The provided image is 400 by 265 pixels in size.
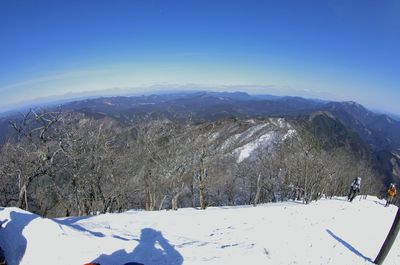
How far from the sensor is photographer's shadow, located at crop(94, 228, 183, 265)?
480 inches

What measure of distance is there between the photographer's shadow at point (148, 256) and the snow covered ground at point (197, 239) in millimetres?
38

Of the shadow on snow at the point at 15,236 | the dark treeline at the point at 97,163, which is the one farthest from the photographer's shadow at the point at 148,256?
the dark treeline at the point at 97,163

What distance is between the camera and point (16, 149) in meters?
23.7

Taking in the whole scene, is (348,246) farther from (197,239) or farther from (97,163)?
(97,163)

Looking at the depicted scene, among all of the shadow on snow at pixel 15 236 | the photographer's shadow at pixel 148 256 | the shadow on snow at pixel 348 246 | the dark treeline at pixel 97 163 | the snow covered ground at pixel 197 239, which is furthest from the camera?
the dark treeline at pixel 97 163

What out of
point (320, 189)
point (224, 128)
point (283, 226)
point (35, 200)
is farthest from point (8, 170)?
point (224, 128)

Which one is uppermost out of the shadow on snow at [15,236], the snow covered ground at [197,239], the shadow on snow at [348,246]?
the shadow on snow at [15,236]

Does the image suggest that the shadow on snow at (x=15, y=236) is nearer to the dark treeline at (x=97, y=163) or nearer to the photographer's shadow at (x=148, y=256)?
the photographer's shadow at (x=148, y=256)

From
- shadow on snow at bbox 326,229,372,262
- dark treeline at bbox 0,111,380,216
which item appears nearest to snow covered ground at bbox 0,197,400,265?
shadow on snow at bbox 326,229,372,262

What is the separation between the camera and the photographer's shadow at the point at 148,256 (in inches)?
480

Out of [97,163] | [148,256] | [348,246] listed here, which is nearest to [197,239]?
[148,256]

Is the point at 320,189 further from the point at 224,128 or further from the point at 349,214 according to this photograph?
the point at 224,128

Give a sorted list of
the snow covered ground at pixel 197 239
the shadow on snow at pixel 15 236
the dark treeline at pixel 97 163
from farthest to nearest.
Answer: the dark treeline at pixel 97 163
the snow covered ground at pixel 197 239
the shadow on snow at pixel 15 236

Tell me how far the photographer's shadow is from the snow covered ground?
38 millimetres
